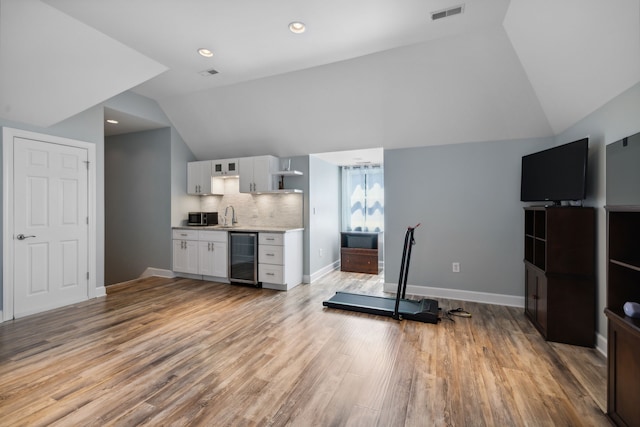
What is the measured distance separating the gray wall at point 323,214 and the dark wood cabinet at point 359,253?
29 cm

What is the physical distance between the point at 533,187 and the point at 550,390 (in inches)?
86.9

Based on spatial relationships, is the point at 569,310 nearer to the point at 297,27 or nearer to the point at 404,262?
the point at 404,262

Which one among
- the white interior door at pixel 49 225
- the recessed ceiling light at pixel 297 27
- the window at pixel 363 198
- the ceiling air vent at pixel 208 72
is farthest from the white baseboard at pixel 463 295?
the white interior door at pixel 49 225

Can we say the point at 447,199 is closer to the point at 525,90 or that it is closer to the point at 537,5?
the point at 525,90

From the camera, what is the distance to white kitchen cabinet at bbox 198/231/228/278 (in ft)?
16.3

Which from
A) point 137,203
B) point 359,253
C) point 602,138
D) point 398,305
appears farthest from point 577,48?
point 137,203

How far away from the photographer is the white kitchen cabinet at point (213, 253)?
4953 millimetres

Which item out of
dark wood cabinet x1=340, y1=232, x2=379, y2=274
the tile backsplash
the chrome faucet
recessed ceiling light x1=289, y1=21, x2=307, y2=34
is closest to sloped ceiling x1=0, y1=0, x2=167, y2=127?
recessed ceiling light x1=289, y1=21, x2=307, y2=34

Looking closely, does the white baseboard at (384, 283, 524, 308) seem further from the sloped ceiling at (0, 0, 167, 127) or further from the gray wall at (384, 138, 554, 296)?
the sloped ceiling at (0, 0, 167, 127)

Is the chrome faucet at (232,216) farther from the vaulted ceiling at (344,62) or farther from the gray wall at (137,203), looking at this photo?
the vaulted ceiling at (344,62)

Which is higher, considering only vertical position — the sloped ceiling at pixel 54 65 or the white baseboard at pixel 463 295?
the sloped ceiling at pixel 54 65

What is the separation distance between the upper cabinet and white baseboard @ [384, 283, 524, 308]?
3.56 m

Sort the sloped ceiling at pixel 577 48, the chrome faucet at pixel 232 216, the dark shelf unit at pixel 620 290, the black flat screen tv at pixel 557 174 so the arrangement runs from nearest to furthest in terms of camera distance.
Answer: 1. the dark shelf unit at pixel 620 290
2. the sloped ceiling at pixel 577 48
3. the black flat screen tv at pixel 557 174
4. the chrome faucet at pixel 232 216

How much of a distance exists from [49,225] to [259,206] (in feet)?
9.69
